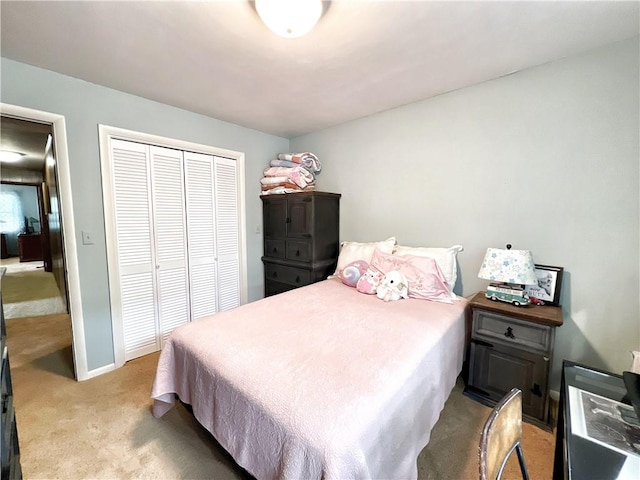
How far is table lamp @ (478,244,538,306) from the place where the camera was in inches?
68.0

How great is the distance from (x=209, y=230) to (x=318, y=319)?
1.84 metres

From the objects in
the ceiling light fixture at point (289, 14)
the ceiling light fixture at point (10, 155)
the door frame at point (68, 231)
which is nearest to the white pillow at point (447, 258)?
the ceiling light fixture at point (289, 14)

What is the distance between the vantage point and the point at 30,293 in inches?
171

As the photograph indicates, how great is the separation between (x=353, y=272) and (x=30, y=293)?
18.0ft

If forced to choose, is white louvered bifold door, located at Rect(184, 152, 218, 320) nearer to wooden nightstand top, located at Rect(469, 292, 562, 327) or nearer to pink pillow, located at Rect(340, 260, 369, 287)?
pink pillow, located at Rect(340, 260, 369, 287)

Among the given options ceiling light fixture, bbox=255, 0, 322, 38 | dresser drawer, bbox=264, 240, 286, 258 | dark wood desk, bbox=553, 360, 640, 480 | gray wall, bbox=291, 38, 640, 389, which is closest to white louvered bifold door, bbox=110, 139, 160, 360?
dresser drawer, bbox=264, 240, 286, 258

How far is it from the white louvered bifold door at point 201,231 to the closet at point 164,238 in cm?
1

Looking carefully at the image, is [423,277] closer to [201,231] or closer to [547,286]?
[547,286]

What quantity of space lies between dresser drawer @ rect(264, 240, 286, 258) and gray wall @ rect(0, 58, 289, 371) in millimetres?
1430

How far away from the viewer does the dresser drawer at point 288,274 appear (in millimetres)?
2969

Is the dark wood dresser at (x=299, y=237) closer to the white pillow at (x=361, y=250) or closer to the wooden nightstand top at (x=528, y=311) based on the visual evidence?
the white pillow at (x=361, y=250)

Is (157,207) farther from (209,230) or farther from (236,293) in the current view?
(236,293)

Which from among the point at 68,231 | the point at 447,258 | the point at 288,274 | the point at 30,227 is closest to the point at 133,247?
the point at 68,231

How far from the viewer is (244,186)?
10.3 ft
